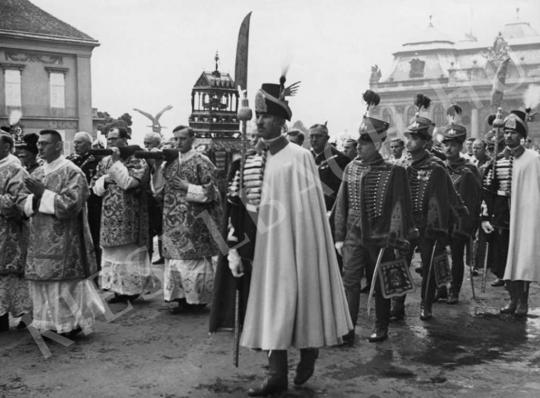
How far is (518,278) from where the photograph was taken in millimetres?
7012

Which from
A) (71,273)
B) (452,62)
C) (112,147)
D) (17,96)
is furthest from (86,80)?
(452,62)

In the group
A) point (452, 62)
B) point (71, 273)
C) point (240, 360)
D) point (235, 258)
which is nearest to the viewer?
point (235, 258)

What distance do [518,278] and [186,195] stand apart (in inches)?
137

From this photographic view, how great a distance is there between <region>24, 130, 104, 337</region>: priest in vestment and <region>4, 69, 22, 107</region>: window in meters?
26.2

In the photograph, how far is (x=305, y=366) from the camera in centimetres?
470

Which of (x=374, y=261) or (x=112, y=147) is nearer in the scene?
(x=374, y=261)

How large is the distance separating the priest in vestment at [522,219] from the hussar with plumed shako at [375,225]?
1.67 m

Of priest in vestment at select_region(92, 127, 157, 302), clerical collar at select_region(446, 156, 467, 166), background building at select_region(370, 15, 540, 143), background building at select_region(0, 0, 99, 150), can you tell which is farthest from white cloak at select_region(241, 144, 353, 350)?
background building at select_region(370, 15, 540, 143)

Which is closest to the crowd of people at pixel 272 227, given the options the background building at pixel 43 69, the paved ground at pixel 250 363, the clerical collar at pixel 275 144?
the clerical collar at pixel 275 144

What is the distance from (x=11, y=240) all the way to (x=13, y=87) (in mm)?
26307

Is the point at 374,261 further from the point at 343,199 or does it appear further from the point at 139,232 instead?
the point at 139,232

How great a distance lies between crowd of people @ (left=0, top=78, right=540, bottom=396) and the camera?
4.56 metres

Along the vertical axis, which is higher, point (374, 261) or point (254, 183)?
point (254, 183)

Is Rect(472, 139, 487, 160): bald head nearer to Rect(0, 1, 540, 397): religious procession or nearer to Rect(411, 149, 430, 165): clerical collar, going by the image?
Rect(0, 1, 540, 397): religious procession
